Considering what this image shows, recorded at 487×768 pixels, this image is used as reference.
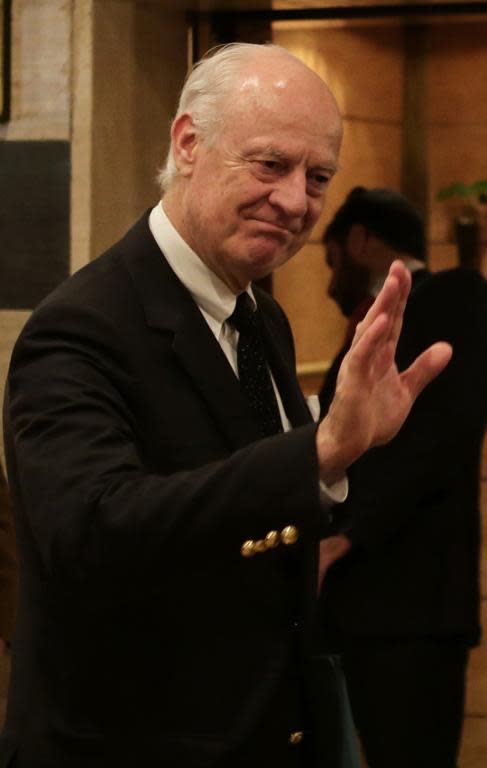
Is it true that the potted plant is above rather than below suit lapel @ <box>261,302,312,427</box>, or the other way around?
below

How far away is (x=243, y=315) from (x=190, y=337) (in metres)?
0.19

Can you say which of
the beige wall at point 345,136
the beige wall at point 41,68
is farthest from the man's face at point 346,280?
the beige wall at point 345,136

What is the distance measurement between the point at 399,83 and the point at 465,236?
691mm

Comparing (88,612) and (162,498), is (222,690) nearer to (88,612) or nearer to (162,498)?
(88,612)

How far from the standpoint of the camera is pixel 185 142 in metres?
1.71

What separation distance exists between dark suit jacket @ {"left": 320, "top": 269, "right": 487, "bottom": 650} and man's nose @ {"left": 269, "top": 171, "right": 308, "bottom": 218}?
55.0 inches

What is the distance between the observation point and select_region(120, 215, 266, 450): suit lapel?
158 centimetres

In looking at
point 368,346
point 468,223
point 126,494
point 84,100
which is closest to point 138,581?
point 126,494

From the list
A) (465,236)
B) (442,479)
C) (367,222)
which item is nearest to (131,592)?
(442,479)

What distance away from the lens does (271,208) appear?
1.61 meters

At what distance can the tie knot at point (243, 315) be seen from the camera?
1762 mm

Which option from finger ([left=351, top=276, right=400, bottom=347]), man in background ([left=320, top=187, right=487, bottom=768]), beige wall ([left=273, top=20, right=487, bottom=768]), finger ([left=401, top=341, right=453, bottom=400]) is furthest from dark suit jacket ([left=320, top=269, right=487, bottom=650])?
beige wall ([left=273, top=20, right=487, bottom=768])

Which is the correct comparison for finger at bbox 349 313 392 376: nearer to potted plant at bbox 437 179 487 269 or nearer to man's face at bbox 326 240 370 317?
man's face at bbox 326 240 370 317

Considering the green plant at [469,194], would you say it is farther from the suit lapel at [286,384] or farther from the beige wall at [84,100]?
the suit lapel at [286,384]
